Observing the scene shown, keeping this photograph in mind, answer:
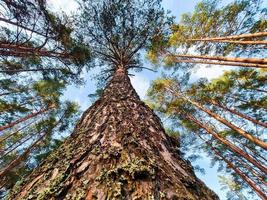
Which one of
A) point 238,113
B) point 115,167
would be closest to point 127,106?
point 115,167

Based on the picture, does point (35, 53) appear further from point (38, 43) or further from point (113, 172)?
point (113, 172)

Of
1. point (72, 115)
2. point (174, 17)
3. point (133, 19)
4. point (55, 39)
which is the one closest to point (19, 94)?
point (72, 115)

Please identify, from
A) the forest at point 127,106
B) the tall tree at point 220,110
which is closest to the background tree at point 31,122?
the forest at point 127,106

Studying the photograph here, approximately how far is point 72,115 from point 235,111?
9713mm

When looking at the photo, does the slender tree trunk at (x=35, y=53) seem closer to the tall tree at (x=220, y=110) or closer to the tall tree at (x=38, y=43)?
the tall tree at (x=38, y=43)

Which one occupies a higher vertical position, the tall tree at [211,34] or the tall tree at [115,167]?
the tall tree at [211,34]

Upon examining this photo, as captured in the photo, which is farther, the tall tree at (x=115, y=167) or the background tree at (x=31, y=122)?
the background tree at (x=31, y=122)

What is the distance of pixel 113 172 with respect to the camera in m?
1.51

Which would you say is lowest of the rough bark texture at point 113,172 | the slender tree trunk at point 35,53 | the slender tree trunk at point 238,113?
the rough bark texture at point 113,172

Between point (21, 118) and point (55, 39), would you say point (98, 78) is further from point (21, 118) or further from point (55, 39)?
point (55, 39)

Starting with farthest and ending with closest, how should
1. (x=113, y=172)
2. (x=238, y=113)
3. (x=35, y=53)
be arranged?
1. (x=238, y=113)
2. (x=35, y=53)
3. (x=113, y=172)

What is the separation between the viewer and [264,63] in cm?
645

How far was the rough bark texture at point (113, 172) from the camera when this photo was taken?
1.38 metres

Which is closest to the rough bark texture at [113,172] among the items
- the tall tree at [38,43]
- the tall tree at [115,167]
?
the tall tree at [115,167]
